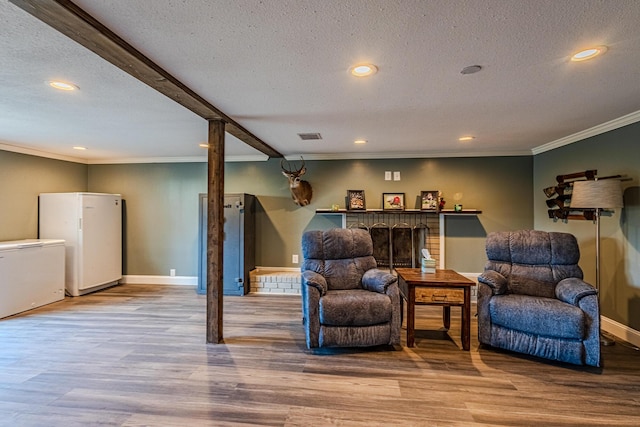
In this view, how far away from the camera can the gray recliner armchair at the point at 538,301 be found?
2.54 meters

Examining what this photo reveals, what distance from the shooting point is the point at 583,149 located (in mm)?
3719

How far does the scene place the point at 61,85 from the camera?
237 cm

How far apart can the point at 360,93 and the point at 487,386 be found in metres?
2.43

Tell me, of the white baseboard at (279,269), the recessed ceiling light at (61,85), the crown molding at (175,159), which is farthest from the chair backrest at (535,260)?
the recessed ceiling light at (61,85)

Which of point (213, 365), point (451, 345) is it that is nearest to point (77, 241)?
point (213, 365)

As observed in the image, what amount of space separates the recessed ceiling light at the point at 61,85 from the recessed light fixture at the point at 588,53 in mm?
3448

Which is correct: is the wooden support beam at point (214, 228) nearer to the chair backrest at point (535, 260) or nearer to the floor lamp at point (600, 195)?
the chair backrest at point (535, 260)

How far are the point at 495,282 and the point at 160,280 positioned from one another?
205 inches

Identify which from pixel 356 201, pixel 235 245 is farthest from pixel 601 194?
pixel 235 245

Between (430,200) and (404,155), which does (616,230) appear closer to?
(430,200)

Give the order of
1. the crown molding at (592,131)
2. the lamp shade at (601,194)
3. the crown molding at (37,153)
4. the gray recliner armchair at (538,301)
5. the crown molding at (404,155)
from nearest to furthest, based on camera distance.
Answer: the gray recliner armchair at (538,301)
the lamp shade at (601,194)
the crown molding at (592,131)
the crown molding at (37,153)
the crown molding at (404,155)

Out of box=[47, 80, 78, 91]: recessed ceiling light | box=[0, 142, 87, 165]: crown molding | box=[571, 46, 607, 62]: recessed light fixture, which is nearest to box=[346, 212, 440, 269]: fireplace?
box=[571, 46, 607, 62]: recessed light fixture

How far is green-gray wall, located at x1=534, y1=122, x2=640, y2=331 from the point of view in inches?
120

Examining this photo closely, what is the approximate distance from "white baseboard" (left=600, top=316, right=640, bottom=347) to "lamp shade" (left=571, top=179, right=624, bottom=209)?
4.16ft
